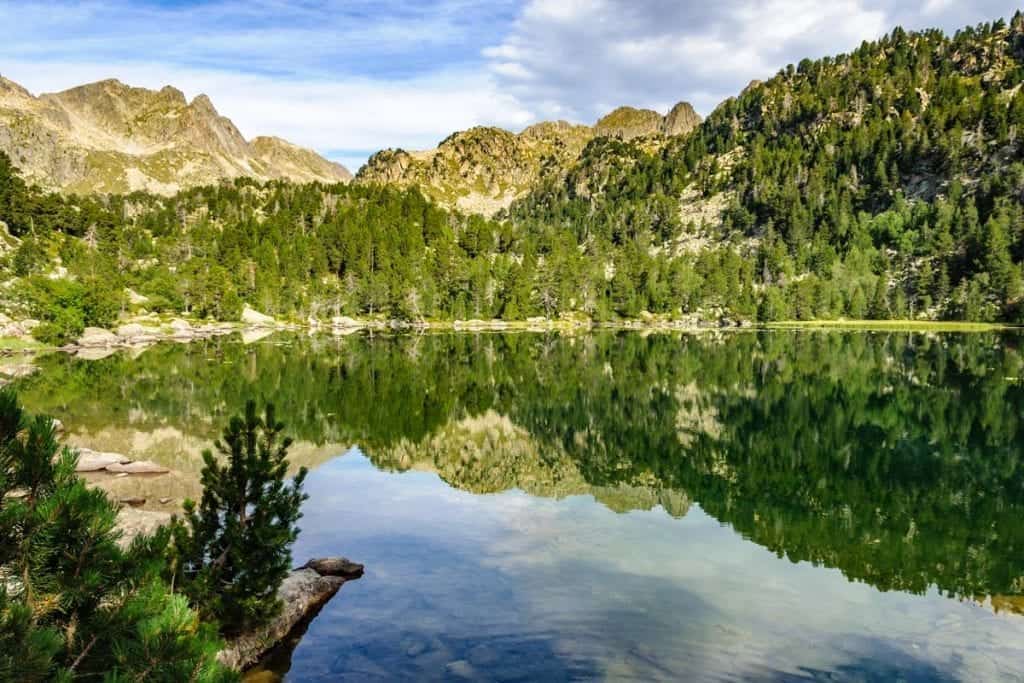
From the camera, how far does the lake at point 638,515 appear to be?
52.5 ft

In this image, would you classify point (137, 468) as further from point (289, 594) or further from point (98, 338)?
point (98, 338)

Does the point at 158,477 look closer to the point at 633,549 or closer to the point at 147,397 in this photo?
the point at 633,549

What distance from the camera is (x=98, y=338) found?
11050 cm

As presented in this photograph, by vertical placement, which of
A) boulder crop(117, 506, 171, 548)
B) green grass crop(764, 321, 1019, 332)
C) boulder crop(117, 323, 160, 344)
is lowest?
boulder crop(117, 506, 171, 548)

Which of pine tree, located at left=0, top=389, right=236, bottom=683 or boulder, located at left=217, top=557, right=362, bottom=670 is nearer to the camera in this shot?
Answer: pine tree, located at left=0, top=389, right=236, bottom=683

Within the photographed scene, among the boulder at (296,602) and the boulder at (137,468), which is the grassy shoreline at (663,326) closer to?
the boulder at (137,468)

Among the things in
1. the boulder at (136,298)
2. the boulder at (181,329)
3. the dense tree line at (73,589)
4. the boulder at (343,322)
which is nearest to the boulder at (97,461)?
the dense tree line at (73,589)

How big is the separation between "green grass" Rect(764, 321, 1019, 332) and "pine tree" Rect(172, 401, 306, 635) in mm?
170849

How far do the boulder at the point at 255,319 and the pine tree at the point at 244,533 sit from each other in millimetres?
163516

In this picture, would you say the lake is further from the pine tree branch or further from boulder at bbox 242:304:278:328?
boulder at bbox 242:304:278:328

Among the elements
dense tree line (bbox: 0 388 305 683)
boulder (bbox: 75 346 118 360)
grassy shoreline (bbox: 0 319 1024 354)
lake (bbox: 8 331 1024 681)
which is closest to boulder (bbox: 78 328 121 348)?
boulder (bbox: 75 346 118 360)

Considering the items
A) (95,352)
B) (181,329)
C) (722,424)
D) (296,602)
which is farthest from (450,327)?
(296,602)

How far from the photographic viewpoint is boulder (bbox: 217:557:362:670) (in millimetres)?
14852

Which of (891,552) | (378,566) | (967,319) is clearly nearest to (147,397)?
(378,566)
